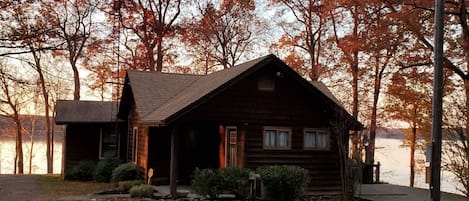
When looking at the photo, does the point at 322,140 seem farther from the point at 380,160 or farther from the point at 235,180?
the point at 380,160

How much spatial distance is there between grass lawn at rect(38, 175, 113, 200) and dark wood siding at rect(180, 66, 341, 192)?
471 centimetres

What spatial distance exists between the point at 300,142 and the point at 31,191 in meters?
9.15

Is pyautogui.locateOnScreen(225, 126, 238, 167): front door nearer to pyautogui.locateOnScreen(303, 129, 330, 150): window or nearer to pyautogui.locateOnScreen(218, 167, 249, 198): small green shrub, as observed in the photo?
pyautogui.locateOnScreen(303, 129, 330, 150): window

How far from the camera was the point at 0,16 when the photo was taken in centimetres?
1517

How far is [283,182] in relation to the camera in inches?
599

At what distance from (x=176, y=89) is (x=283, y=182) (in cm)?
786

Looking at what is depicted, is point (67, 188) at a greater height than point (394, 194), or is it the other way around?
point (394, 194)

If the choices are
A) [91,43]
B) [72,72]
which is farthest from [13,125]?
[91,43]

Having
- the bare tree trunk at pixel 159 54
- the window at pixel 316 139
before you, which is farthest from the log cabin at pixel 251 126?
the bare tree trunk at pixel 159 54

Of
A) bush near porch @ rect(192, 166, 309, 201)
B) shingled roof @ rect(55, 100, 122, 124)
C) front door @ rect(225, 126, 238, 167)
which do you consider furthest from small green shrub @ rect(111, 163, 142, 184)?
shingled roof @ rect(55, 100, 122, 124)

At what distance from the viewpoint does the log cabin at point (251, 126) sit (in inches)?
656

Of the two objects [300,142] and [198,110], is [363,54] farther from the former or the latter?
[198,110]

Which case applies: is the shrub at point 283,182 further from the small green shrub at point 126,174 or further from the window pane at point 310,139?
the small green shrub at point 126,174

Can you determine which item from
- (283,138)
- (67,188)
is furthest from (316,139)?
(67,188)
